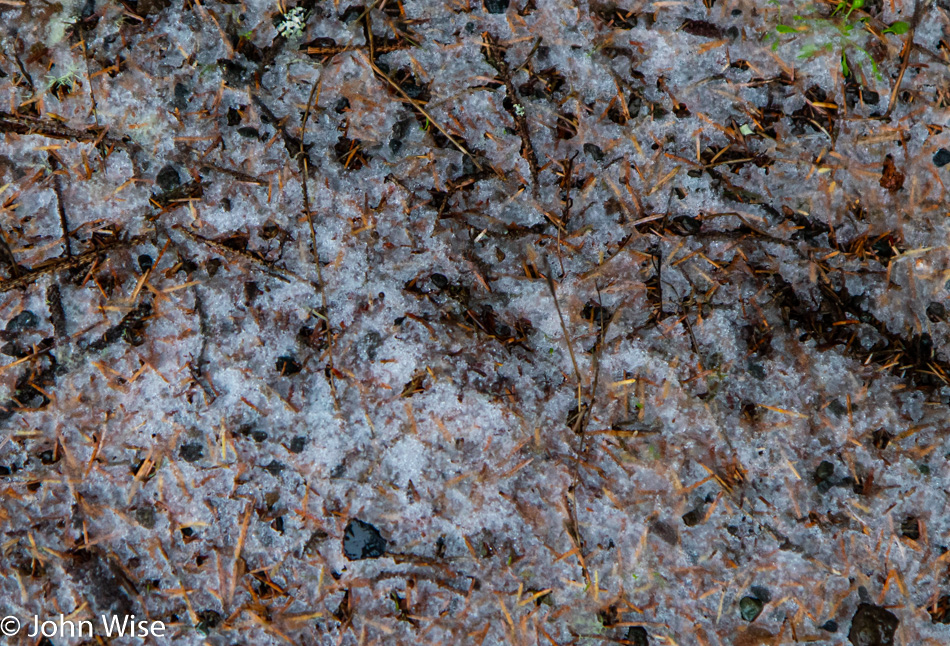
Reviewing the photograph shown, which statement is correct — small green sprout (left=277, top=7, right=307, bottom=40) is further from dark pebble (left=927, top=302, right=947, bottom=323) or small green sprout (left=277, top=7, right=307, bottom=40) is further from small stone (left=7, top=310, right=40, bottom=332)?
dark pebble (left=927, top=302, right=947, bottom=323)

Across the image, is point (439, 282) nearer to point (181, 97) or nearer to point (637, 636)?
point (181, 97)

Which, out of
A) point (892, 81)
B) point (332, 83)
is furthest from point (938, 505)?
point (332, 83)

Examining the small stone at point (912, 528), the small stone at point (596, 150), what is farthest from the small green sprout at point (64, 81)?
the small stone at point (912, 528)

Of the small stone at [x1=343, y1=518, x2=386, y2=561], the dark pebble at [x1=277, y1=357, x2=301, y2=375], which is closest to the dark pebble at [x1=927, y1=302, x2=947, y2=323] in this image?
the small stone at [x1=343, y1=518, x2=386, y2=561]

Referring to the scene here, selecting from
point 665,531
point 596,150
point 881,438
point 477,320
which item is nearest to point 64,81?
point 477,320

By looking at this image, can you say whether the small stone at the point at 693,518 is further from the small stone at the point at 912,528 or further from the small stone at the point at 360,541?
the small stone at the point at 360,541

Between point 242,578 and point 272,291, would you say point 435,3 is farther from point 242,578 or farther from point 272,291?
point 242,578
